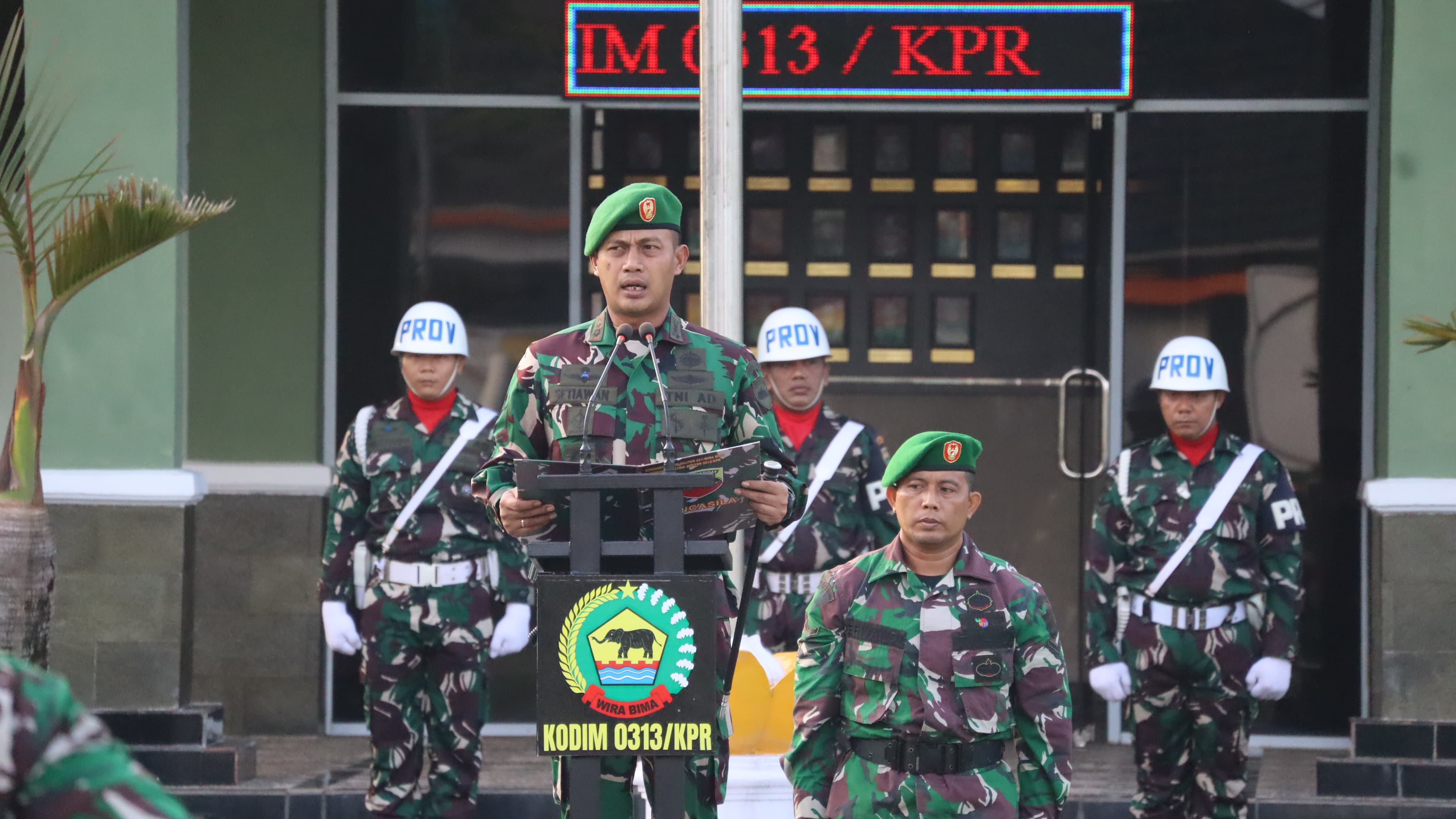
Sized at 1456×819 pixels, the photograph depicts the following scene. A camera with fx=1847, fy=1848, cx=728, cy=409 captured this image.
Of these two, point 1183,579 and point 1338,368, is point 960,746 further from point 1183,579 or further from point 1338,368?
point 1338,368

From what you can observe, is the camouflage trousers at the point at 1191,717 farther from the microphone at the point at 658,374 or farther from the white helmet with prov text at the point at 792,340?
the microphone at the point at 658,374

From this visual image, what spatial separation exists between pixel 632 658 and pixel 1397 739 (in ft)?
16.5

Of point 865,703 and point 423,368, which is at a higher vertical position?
point 423,368

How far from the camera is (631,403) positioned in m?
4.41

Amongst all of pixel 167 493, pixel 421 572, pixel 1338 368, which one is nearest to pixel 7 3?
pixel 167 493

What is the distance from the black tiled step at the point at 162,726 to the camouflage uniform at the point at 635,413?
3601 millimetres

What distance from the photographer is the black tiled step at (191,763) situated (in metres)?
7.51

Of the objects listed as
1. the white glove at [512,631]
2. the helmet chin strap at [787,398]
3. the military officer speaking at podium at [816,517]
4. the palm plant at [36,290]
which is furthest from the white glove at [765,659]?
the palm plant at [36,290]

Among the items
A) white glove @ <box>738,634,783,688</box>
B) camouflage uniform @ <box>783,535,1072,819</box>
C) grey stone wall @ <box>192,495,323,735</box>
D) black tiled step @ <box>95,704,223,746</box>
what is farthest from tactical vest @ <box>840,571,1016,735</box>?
grey stone wall @ <box>192,495,323,735</box>

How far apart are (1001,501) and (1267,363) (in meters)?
1.44

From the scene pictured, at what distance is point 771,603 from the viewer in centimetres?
741

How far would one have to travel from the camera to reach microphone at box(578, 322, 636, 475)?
4141 millimetres

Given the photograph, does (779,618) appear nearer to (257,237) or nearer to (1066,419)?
(1066,419)

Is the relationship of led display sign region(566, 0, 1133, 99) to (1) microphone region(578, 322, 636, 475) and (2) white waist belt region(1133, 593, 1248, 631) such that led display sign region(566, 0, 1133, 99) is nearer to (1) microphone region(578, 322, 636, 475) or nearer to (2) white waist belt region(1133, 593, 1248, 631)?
(2) white waist belt region(1133, 593, 1248, 631)
